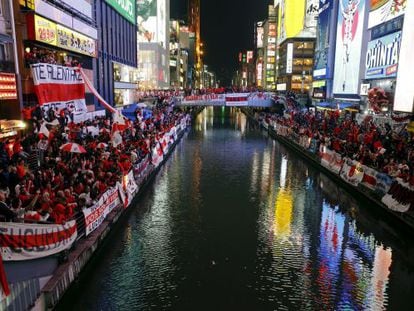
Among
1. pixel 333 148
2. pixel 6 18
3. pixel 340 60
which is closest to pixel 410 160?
pixel 333 148

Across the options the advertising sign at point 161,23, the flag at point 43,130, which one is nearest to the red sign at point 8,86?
the flag at point 43,130

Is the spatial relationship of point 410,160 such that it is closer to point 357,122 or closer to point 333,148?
point 333,148

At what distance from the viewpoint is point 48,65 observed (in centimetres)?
2031

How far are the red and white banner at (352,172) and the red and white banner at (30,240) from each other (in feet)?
58.5

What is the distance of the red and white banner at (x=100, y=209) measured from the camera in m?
14.4

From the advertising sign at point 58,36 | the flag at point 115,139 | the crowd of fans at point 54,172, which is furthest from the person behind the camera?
the advertising sign at point 58,36

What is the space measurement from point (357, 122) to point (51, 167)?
33.5 m

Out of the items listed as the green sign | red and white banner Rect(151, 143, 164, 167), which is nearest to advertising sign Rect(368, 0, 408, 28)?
red and white banner Rect(151, 143, 164, 167)

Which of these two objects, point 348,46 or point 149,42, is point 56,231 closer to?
point 348,46

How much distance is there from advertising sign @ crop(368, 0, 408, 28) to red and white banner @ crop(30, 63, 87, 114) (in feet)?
99.3

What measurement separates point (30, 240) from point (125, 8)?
48.7 m

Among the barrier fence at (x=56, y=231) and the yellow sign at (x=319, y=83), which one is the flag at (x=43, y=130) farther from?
the yellow sign at (x=319, y=83)

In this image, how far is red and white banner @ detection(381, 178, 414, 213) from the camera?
1798 centimetres

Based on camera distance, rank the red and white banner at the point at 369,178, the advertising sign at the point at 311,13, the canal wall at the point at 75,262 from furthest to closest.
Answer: the advertising sign at the point at 311,13 → the red and white banner at the point at 369,178 → the canal wall at the point at 75,262
